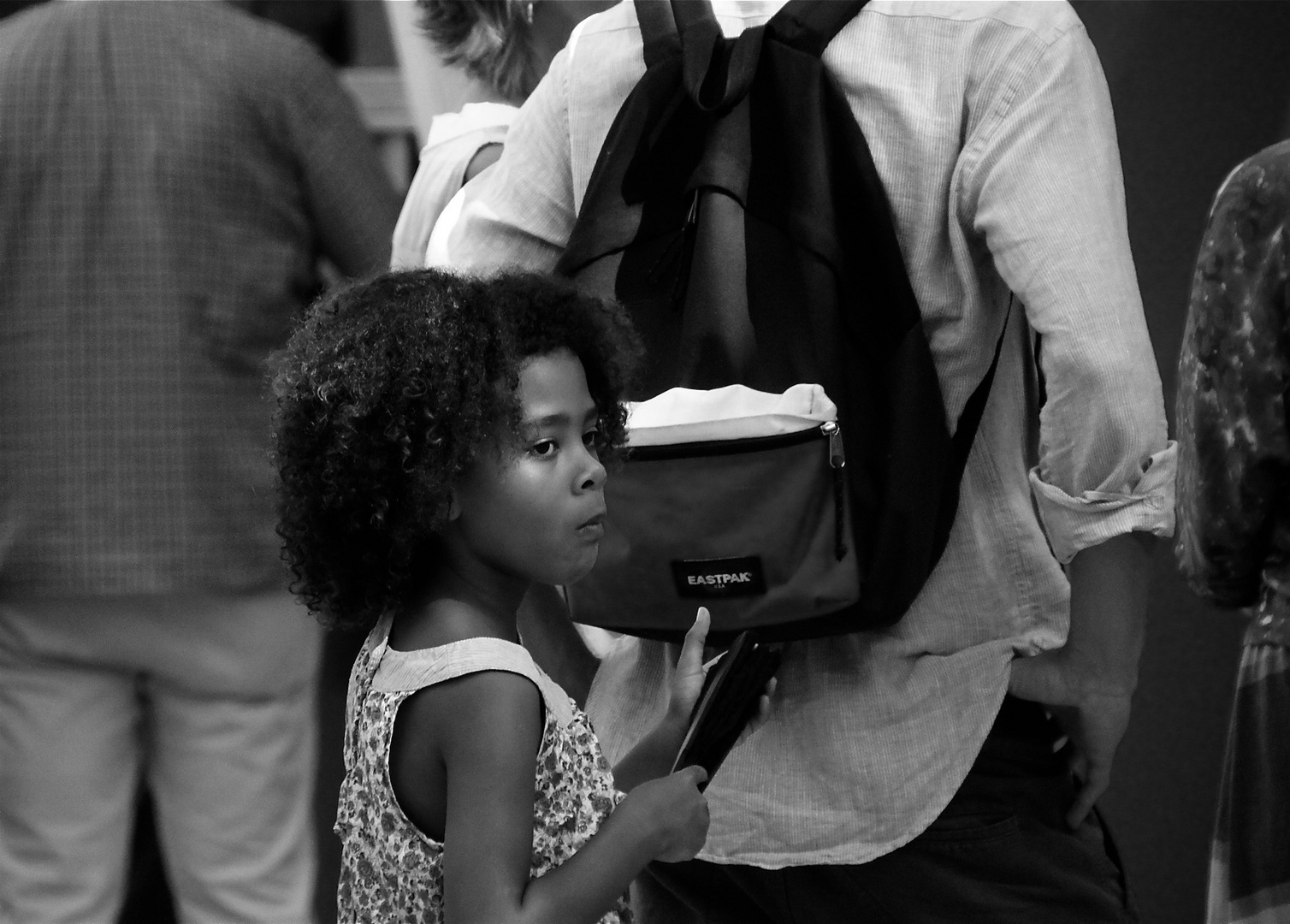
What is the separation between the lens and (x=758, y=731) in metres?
1.62

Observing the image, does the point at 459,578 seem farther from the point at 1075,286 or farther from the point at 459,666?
the point at 1075,286

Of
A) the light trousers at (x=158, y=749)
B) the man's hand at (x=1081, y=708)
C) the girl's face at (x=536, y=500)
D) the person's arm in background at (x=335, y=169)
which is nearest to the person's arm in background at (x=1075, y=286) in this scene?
the man's hand at (x=1081, y=708)

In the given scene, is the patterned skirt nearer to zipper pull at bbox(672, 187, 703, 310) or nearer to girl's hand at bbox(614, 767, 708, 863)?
girl's hand at bbox(614, 767, 708, 863)

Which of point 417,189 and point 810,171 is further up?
point 810,171

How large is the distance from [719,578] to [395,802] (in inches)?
15.6

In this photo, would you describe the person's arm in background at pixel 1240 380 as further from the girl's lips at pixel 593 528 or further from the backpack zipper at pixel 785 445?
the girl's lips at pixel 593 528

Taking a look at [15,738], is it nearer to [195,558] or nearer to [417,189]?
[195,558]

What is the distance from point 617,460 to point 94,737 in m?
1.28

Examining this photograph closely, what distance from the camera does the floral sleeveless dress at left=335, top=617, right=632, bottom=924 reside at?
1.27 m

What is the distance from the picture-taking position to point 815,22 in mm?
1555

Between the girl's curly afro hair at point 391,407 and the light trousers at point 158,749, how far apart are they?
1.01 meters

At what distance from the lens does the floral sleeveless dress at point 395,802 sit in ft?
4.16

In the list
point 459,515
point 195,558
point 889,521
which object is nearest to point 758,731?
point 889,521

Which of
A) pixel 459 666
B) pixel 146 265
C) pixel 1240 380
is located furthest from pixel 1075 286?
pixel 146 265
